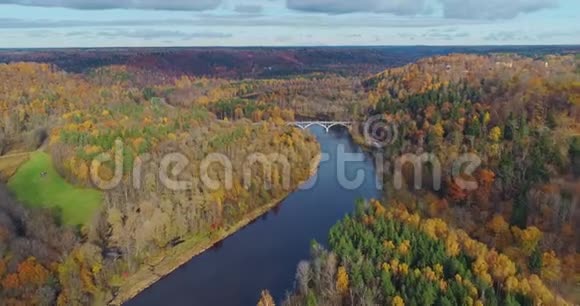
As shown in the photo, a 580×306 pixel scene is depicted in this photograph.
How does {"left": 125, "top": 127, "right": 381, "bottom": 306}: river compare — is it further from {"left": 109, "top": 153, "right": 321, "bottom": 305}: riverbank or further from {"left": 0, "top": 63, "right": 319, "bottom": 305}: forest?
{"left": 0, "top": 63, "right": 319, "bottom": 305}: forest

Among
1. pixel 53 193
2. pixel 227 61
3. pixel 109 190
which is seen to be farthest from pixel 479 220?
pixel 227 61

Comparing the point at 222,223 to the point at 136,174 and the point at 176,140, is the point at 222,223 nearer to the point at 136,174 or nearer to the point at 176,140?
the point at 136,174

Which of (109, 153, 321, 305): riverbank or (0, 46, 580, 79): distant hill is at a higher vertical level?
(0, 46, 580, 79): distant hill

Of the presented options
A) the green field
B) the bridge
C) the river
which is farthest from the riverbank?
the bridge

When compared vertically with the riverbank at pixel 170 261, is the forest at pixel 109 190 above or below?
above

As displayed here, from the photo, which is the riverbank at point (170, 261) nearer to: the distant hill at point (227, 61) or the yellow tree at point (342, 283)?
the yellow tree at point (342, 283)

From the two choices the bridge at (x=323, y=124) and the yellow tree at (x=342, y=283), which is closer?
the yellow tree at (x=342, y=283)

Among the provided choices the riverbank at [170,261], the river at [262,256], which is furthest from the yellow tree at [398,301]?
the riverbank at [170,261]
